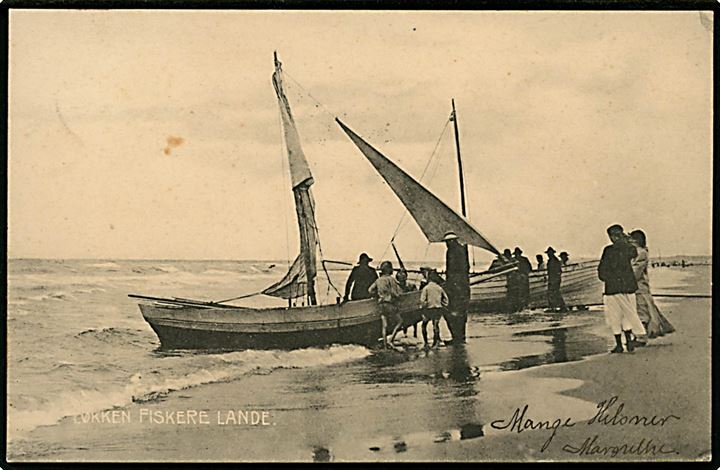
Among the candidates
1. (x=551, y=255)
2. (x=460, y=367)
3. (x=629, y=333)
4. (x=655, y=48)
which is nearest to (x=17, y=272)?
(x=460, y=367)

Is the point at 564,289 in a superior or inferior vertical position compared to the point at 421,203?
inferior

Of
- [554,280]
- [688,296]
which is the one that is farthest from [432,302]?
[688,296]

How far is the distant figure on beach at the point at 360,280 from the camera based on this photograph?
7.70 ft

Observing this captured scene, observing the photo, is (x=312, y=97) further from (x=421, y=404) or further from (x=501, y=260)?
(x=421, y=404)

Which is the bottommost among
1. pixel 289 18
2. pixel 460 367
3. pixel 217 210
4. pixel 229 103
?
pixel 460 367

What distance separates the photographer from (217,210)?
7.73ft

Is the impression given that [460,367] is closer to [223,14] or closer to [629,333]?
[629,333]

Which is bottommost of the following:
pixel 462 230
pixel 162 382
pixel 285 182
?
pixel 162 382

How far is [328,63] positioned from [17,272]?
3.21 ft

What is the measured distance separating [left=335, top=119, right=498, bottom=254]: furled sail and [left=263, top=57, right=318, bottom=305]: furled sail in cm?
14

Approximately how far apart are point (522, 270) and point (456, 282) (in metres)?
0.18

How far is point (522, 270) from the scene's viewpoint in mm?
2361

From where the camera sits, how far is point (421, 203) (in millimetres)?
2365
